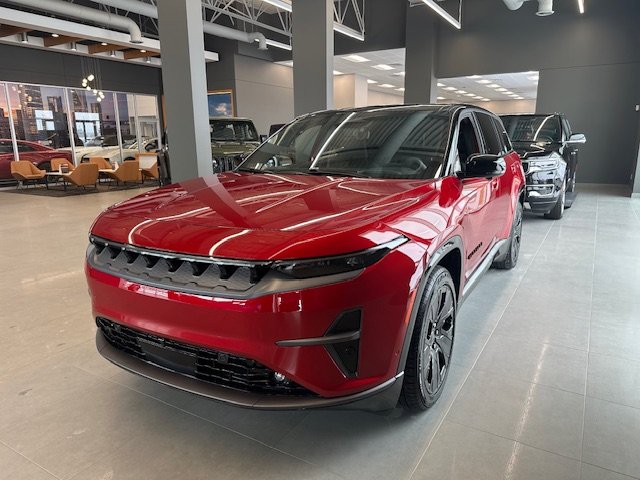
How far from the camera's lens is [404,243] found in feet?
5.36

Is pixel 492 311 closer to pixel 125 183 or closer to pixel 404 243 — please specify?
pixel 404 243

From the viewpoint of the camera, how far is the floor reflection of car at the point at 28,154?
12406mm

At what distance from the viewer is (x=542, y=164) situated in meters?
5.95

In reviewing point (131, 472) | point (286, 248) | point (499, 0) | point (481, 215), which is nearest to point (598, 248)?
point (481, 215)

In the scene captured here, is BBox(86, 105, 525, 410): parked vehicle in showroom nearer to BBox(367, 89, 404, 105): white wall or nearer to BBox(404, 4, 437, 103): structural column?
BBox(404, 4, 437, 103): structural column

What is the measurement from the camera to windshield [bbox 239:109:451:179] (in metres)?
2.35

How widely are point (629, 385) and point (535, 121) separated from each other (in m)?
5.70

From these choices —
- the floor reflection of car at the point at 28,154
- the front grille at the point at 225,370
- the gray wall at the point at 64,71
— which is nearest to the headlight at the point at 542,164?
the front grille at the point at 225,370

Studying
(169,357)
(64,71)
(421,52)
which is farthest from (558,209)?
(64,71)

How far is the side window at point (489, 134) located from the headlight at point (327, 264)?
6.60ft

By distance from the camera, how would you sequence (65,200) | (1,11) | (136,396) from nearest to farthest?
(136,396), (1,11), (65,200)

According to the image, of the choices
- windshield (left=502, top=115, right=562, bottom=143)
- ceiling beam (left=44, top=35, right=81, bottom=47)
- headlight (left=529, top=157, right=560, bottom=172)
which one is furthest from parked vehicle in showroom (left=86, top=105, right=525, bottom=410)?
ceiling beam (left=44, top=35, right=81, bottom=47)

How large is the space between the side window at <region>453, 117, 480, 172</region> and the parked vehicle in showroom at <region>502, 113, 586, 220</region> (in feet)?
11.6

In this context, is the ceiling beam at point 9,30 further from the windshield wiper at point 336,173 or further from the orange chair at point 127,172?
the windshield wiper at point 336,173
